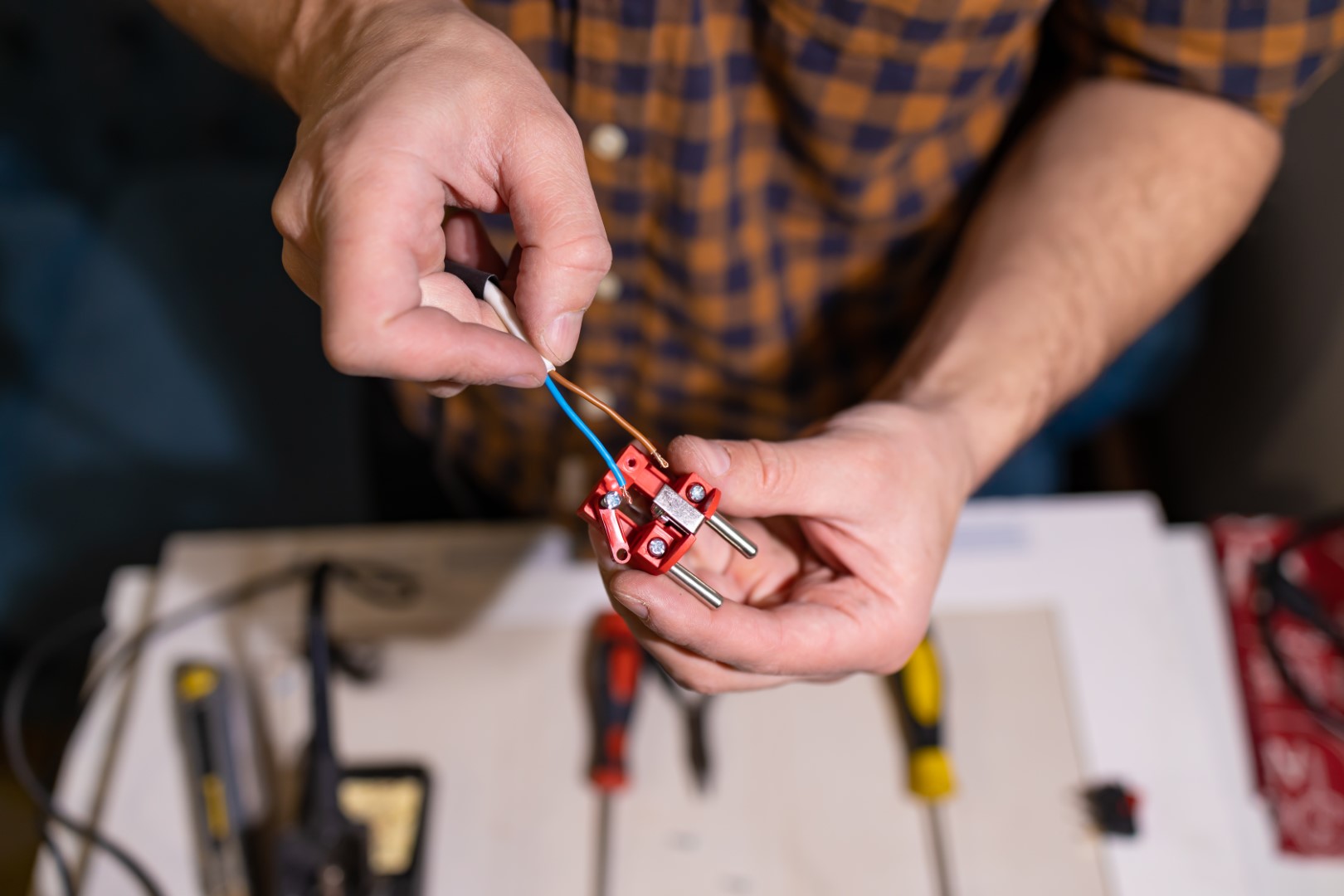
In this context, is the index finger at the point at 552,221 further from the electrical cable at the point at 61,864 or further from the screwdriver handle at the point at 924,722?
the electrical cable at the point at 61,864

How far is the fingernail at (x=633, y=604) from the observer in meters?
0.44

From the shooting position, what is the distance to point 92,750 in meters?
0.73

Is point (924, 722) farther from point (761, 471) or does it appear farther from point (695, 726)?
point (761, 471)

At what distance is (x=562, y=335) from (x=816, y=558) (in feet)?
0.75

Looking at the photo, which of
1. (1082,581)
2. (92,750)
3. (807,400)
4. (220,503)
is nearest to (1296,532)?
(1082,581)

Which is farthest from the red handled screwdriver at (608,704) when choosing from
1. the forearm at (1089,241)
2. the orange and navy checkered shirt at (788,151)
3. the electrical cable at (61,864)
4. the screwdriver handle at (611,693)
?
the electrical cable at (61,864)

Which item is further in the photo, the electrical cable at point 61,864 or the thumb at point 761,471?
the electrical cable at point 61,864

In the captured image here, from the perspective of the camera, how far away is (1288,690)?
0.76 m

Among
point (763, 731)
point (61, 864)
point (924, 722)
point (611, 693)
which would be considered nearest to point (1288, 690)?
point (924, 722)

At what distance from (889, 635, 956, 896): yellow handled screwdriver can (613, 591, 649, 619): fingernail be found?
0.28m

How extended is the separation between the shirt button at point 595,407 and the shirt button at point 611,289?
9 cm

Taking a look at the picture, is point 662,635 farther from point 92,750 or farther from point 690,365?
point 92,750

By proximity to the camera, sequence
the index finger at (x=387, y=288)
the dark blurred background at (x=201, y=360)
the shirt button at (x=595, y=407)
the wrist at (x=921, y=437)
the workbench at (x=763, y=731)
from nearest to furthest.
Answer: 1. the index finger at (x=387, y=288)
2. the wrist at (x=921, y=437)
3. the workbench at (x=763, y=731)
4. the shirt button at (x=595, y=407)
5. the dark blurred background at (x=201, y=360)

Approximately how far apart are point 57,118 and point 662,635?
4.62ft
